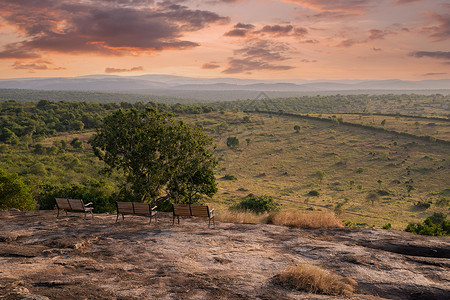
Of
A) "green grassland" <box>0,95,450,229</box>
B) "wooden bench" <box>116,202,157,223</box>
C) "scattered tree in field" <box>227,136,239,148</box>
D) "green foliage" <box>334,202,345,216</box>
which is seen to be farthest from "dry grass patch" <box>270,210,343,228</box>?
"scattered tree in field" <box>227,136,239,148</box>

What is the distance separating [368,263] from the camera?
890cm

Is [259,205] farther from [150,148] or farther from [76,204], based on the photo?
[76,204]

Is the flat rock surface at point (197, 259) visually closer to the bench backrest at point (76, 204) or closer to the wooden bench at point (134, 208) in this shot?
the wooden bench at point (134, 208)

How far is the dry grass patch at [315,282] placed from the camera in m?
7.05

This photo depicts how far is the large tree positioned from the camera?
55.9ft

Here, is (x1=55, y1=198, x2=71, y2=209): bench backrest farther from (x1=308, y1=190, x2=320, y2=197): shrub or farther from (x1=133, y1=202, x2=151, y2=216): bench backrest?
(x1=308, y1=190, x2=320, y2=197): shrub

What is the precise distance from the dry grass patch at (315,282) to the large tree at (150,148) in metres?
10.5

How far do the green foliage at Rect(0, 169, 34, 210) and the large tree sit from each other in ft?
19.3

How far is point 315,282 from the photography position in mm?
7113

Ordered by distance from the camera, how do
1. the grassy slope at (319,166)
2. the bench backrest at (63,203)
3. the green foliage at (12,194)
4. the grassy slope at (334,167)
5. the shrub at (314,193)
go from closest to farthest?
the bench backrest at (63,203)
the green foliage at (12,194)
the grassy slope at (334,167)
the grassy slope at (319,166)
the shrub at (314,193)

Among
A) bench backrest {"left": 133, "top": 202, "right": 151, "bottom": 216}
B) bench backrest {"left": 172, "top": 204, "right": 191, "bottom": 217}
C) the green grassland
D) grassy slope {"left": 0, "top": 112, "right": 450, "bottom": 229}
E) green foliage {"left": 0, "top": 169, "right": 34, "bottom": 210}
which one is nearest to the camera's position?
bench backrest {"left": 172, "top": 204, "right": 191, "bottom": 217}

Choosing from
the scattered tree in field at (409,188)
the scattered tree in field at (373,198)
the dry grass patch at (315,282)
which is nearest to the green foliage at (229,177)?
the scattered tree in field at (373,198)

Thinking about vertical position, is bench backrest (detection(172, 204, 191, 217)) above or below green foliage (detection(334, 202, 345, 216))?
above

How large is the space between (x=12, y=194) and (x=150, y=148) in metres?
9.46
